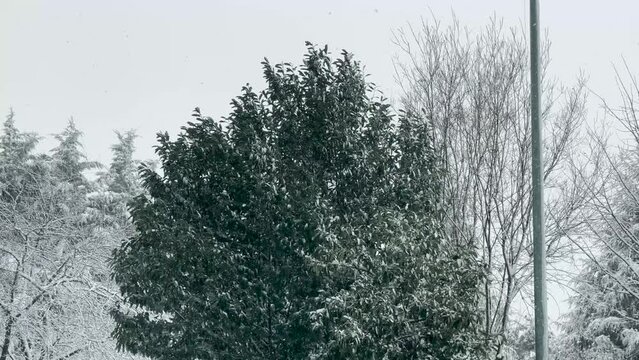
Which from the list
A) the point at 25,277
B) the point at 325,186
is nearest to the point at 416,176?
the point at 325,186

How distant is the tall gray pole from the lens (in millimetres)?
6391

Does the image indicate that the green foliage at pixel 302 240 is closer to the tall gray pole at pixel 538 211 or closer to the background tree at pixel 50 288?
the tall gray pole at pixel 538 211

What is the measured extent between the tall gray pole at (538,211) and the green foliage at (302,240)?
214 centimetres

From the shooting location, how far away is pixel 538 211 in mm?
6531

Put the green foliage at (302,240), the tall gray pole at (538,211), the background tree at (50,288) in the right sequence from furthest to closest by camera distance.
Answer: the background tree at (50,288) < the green foliage at (302,240) < the tall gray pole at (538,211)

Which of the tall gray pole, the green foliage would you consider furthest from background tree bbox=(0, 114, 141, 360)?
the tall gray pole

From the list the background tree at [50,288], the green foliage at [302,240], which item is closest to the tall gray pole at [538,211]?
the green foliage at [302,240]

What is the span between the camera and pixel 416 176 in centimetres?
1010

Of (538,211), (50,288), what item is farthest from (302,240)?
(50,288)

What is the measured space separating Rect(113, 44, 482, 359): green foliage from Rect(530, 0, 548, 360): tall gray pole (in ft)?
7.04

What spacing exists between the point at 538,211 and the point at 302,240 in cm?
356

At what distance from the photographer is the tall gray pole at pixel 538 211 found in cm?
639

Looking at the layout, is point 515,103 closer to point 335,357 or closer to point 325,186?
point 325,186

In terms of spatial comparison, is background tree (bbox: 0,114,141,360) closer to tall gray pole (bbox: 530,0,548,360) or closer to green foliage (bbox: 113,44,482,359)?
green foliage (bbox: 113,44,482,359)
